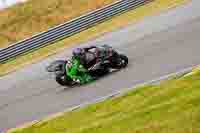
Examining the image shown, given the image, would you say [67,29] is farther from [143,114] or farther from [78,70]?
[143,114]

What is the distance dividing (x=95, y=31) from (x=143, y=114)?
1389cm

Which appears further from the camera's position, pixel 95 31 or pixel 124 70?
pixel 95 31

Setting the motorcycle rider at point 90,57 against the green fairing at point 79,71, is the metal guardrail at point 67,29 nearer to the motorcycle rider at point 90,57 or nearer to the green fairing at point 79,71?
the green fairing at point 79,71

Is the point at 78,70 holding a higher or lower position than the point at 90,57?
lower

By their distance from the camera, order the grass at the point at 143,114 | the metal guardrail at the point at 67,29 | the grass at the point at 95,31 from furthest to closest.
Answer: the metal guardrail at the point at 67,29, the grass at the point at 95,31, the grass at the point at 143,114

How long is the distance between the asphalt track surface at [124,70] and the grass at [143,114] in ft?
5.92

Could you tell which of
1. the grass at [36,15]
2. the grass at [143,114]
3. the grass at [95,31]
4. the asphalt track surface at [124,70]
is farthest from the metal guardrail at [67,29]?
the grass at [143,114]

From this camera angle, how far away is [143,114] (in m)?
11.0

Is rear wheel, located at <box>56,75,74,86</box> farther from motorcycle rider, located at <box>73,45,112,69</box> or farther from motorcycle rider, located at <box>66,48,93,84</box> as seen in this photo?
motorcycle rider, located at <box>73,45,112,69</box>

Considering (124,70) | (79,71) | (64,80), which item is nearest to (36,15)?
(64,80)

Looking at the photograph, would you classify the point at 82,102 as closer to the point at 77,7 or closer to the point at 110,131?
the point at 110,131

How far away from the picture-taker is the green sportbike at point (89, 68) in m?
17.2

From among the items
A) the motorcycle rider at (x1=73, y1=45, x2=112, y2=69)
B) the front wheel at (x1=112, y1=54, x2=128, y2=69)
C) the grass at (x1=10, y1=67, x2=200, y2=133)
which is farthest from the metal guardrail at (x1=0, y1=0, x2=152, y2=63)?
the grass at (x1=10, y1=67, x2=200, y2=133)

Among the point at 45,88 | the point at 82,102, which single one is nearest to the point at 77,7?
the point at 45,88
